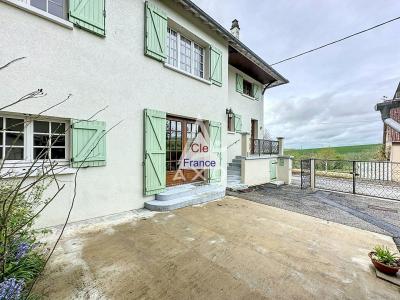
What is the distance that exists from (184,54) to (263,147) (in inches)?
234

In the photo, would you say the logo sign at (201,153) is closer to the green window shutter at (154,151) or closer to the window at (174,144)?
the window at (174,144)

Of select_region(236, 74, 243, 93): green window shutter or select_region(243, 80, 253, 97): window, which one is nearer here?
select_region(236, 74, 243, 93): green window shutter

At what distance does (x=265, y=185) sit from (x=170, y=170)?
5211mm

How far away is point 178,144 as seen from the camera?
6.54m

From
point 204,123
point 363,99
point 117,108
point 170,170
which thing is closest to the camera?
point 117,108

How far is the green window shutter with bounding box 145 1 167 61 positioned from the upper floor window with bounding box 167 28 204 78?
1.91 ft

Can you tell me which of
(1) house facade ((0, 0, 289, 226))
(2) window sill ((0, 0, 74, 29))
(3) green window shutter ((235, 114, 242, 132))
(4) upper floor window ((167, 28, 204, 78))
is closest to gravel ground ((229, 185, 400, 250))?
(1) house facade ((0, 0, 289, 226))

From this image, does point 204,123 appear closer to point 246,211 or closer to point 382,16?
point 246,211

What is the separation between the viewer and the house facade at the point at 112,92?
11.7 feet

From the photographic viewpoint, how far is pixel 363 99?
36.5 meters

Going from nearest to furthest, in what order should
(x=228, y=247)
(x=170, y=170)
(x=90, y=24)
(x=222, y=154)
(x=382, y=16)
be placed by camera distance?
(x=228, y=247) < (x=90, y=24) < (x=170, y=170) < (x=382, y=16) < (x=222, y=154)

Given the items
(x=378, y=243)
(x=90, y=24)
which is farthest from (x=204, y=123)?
(x=378, y=243)

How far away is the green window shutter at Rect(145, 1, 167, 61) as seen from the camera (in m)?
5.18

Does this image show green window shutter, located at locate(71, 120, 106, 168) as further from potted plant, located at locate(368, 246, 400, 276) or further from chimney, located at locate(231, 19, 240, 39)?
chimney, located at locate(231, 19, 240, 39)
